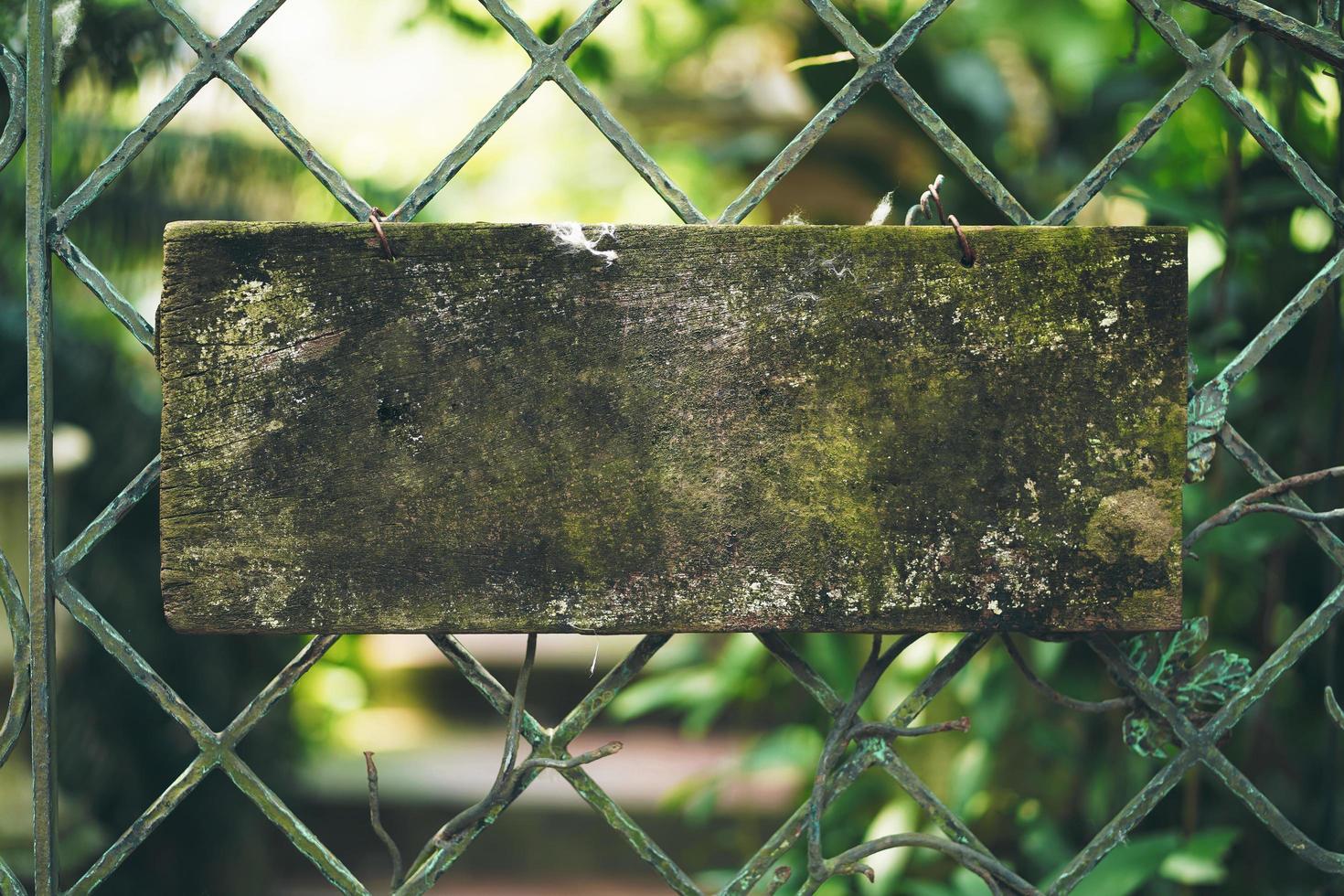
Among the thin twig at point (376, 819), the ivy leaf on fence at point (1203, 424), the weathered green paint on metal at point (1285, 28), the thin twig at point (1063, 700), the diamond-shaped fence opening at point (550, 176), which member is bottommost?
the thin twig at point (376, 819)

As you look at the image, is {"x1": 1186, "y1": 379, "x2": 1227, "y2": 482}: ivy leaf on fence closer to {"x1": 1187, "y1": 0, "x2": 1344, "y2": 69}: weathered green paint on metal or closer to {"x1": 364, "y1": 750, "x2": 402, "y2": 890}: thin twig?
{"x1": 1187, "y1": 0, "x2": 1344, "y2": 69}: weathered green paint on metal

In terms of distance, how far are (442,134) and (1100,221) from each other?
12.1 ft

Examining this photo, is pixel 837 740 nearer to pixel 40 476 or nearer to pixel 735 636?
pixel 40 476

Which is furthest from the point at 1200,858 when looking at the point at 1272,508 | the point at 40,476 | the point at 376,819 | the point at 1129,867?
the point at 40,476

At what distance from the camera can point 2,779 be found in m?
1.99

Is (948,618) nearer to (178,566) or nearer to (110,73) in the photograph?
(178,566)

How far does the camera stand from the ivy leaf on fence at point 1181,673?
919 mm

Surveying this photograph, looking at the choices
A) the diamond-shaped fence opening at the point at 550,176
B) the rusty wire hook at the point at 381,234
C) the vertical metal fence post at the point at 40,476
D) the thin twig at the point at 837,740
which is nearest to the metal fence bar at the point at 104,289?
the vertical metal fence post at the point at 40,476

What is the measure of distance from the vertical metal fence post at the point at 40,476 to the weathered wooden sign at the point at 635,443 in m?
0.18

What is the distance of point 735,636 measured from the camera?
2.12 meters

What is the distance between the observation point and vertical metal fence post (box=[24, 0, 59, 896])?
0.88m

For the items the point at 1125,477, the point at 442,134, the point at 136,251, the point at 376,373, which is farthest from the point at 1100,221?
the point at 442,134

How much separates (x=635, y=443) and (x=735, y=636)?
55.3 inches

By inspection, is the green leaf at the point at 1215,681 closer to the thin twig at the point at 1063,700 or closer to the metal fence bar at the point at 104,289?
the thin twig at the point at 1063,700
